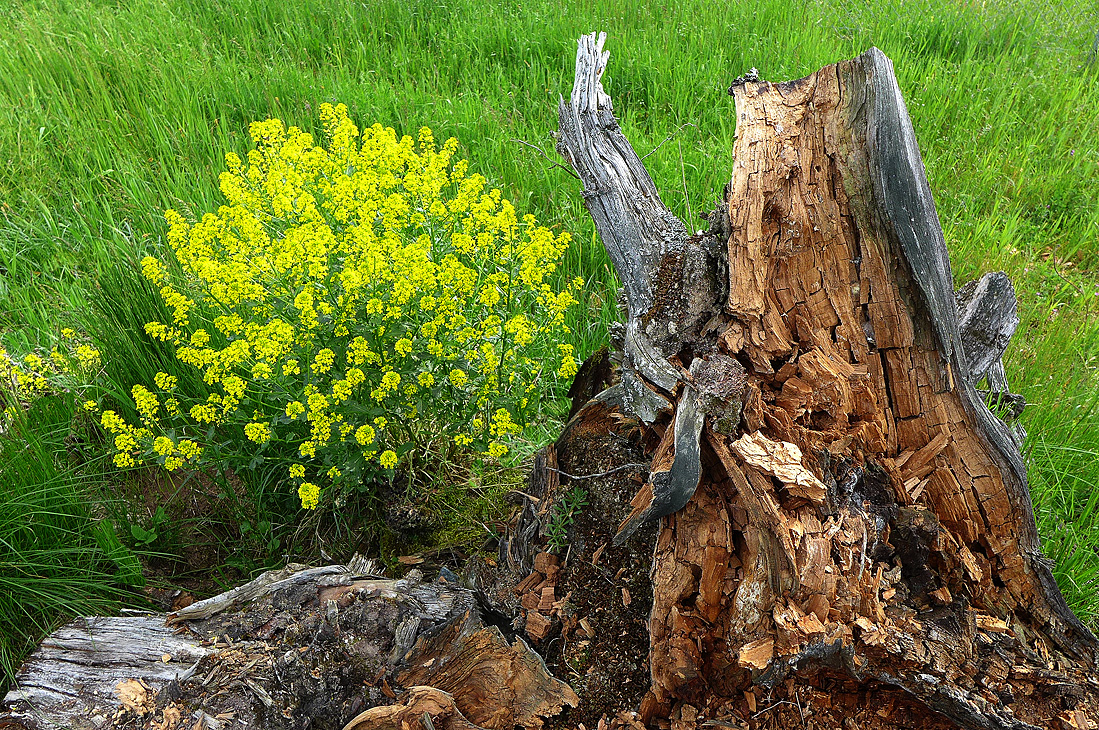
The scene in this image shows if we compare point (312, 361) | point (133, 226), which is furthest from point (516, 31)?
point (312, 361)

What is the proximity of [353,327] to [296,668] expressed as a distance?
3.70ft

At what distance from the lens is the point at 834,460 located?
183 cm

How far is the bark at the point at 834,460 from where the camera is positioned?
5.41 ft

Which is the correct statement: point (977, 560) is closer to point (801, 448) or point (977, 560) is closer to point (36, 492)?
point (801, 448)

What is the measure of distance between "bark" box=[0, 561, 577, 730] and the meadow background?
521 mm

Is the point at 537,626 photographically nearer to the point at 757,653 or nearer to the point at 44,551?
the point at 757,653

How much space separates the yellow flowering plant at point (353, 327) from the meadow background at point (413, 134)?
0.28 metres

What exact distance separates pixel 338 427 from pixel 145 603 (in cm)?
100

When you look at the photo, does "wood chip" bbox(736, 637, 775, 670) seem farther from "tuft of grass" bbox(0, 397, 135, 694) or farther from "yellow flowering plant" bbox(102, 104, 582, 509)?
A: "tuft of grass" bbox(0, 397, 135, 694)

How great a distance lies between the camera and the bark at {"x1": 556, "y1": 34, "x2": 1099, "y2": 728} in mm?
1648

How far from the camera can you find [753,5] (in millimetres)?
5949

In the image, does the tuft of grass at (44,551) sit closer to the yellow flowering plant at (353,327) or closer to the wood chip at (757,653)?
the yellow flowering plant at (353,327)

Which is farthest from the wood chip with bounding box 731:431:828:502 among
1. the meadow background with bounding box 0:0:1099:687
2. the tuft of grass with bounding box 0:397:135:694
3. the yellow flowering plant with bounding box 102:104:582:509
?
the tuft of grass with bounding box 0:397:135:694

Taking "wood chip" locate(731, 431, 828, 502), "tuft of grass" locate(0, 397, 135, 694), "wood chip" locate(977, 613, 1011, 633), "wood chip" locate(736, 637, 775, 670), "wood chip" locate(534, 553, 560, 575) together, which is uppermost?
"wood chip" locate(731, 431, 828, 502)
